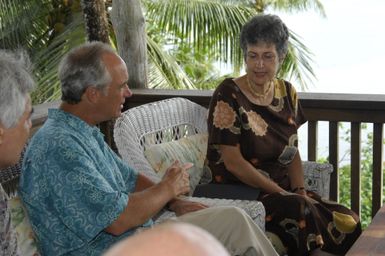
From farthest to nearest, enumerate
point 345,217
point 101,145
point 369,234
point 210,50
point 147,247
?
1. point 210,50
2. point 345,217
3. point 101,145
4. point 369,234
5. point 147,247

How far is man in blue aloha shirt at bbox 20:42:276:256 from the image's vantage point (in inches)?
74.4

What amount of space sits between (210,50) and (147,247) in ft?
35.9

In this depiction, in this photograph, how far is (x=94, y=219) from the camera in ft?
6.23

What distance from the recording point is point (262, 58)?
2.81 metres

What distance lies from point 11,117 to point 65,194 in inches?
15.0

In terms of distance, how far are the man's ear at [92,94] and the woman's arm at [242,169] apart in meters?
0.81

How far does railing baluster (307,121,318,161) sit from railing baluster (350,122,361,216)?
19 centimetres

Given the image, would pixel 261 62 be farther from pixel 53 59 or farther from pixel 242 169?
pixel 53 59

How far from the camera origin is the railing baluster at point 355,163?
3.25 m

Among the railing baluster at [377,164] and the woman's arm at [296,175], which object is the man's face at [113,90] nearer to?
the woman's arm at [296,175]

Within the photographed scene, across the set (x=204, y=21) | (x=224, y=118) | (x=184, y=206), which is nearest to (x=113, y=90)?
(x=184, y=206)

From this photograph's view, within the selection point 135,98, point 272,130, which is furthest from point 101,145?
point 135,98

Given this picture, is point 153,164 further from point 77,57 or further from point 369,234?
point 369,234

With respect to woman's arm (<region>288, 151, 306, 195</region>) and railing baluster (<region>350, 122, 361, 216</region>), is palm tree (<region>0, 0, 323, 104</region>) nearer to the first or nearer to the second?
railing baluster (<region>350, 122, 361, 216</region>)
